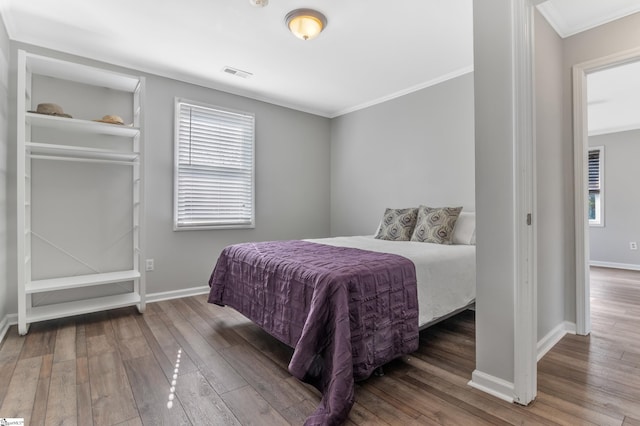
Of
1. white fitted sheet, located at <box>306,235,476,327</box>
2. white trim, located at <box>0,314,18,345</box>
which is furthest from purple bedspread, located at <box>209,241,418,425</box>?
white trim, located at <box>0,314,18,345</box>

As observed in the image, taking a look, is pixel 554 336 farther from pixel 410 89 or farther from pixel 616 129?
pixel 616 129

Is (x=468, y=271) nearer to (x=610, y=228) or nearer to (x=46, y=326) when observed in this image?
(x=46, y=326)

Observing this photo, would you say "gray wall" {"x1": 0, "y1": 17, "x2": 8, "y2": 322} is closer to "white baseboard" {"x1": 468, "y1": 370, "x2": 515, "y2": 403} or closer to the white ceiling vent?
the white ceiling vent

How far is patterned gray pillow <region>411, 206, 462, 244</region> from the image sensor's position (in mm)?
2920

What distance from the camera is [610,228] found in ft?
17.3

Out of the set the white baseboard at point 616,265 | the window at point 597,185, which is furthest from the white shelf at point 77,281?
the window at point 597,185

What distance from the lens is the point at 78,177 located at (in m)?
2.91

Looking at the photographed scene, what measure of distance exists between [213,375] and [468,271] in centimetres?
197

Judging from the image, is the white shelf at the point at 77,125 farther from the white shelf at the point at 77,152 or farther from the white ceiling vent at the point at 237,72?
the white ceiling vent at the point at 237,72

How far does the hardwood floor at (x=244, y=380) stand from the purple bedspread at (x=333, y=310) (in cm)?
16

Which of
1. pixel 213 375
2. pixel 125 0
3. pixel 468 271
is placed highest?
pixel 125 0

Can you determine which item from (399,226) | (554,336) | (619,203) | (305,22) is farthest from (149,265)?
(619,203)

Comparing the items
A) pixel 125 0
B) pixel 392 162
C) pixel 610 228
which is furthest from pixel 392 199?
pixel 610 228

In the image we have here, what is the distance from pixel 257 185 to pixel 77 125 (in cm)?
195
